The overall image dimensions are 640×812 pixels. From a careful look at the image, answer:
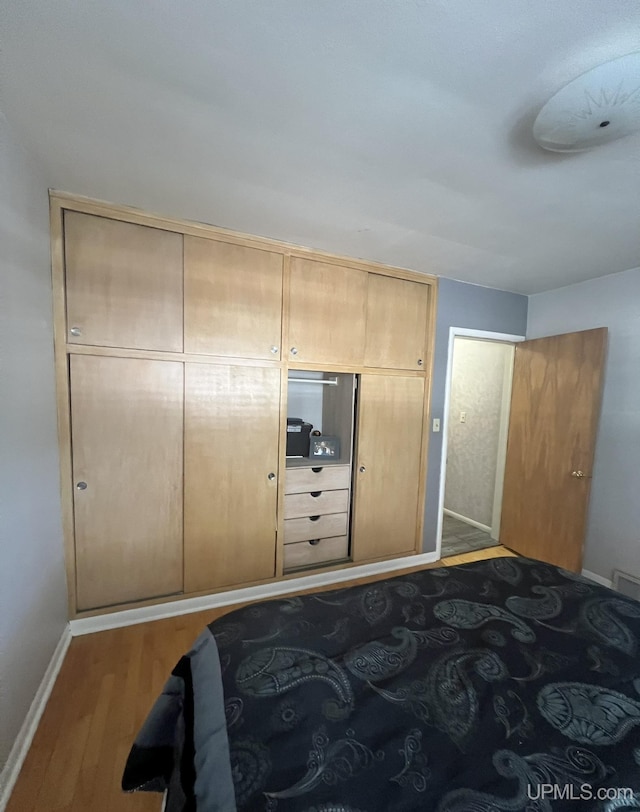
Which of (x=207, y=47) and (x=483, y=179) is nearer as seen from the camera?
(x=207, y=47)

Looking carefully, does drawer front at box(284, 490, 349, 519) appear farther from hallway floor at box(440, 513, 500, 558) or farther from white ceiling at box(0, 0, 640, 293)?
white ceiling at box(0, 0, 640, 293)

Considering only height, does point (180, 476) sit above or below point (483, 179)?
below

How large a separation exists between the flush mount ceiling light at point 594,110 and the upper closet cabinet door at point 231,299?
1.52 metres

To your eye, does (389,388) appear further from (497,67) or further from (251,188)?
(497,67)

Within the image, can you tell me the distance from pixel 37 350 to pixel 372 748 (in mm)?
1902

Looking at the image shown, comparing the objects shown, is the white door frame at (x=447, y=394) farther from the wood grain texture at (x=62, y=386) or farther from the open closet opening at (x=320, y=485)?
the wood grain texture at (x=62, y=386)

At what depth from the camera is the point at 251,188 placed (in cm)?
158

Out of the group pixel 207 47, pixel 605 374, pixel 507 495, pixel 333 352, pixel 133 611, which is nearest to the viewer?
pixel 207 47

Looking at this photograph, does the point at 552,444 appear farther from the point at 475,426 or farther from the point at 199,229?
the point at 199,229

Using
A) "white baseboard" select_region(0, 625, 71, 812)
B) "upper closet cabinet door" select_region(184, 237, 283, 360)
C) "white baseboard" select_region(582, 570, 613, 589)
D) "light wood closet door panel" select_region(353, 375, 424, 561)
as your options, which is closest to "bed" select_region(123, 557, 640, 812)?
"white baseboard" select_region(0, 625, 71, 812)

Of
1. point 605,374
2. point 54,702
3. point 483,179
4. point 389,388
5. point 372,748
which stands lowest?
point 54,702

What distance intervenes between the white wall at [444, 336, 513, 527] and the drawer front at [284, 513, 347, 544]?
1.97 m

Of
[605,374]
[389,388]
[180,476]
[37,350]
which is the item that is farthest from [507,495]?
[37,350]

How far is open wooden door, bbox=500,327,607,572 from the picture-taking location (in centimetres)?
255
